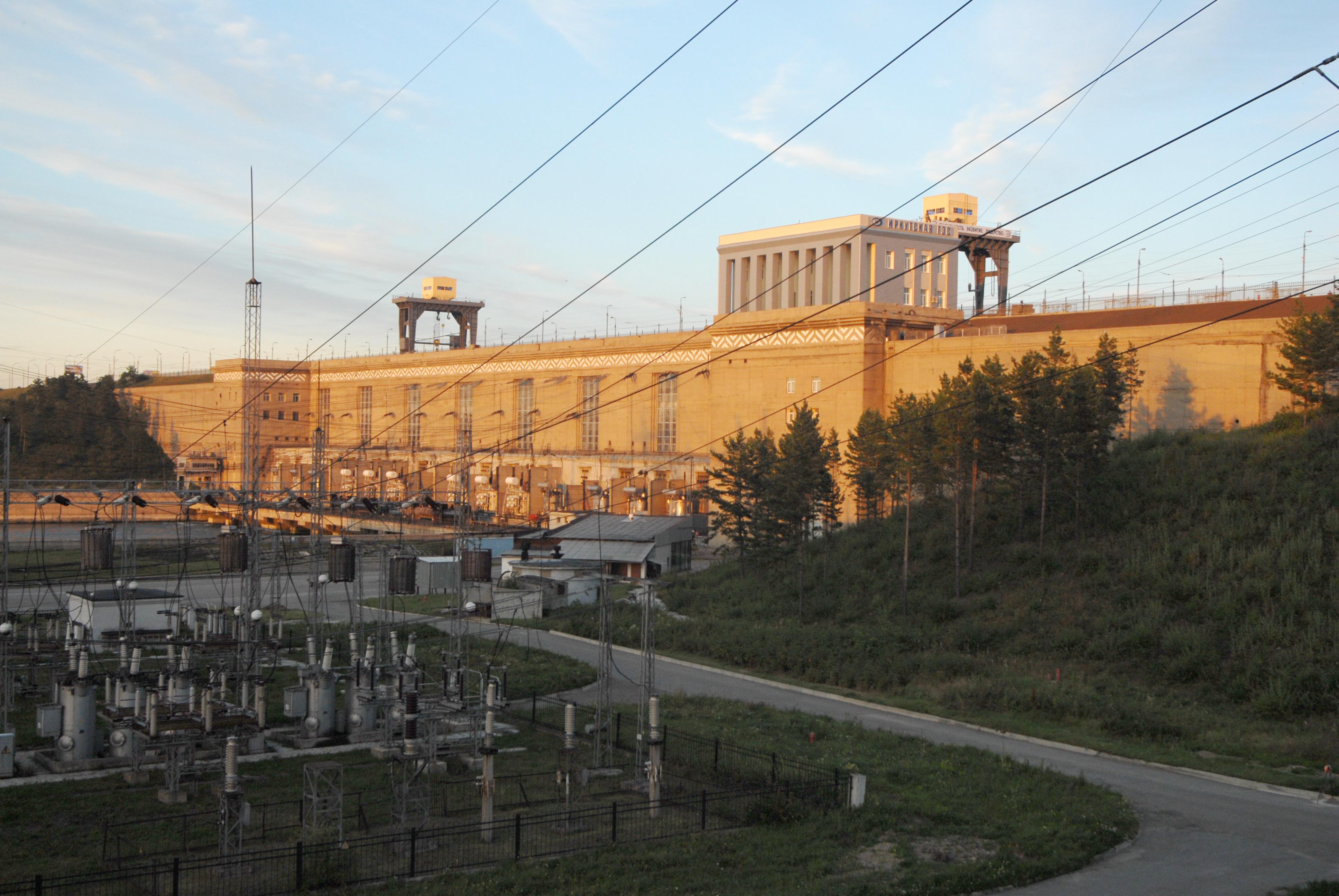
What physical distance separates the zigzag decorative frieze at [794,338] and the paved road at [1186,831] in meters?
27.5

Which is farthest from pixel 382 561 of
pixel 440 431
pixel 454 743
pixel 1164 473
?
pixel 440 431

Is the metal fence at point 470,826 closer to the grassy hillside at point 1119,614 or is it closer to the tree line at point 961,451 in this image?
the grassy hillside at point 1119,614

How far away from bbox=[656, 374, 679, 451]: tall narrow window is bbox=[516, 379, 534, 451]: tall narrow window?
11487 mm

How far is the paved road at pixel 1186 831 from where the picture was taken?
1256 cm

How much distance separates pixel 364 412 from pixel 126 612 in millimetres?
58889

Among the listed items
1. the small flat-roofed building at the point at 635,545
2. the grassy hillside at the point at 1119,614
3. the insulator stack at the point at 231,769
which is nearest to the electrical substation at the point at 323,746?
the insulator stack at the point at 231,769

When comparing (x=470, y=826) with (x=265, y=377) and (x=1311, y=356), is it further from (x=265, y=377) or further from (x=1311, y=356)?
(x=265, y=377)

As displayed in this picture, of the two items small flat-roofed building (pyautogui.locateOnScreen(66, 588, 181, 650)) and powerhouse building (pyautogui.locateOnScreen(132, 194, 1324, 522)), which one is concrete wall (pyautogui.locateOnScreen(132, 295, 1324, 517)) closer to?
powerhouse building (pyautogui.locateOnScreen(132, 194, 1324, 522))

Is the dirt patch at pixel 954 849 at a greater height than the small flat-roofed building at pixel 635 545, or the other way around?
the small flat-roofed building at pixel 635 545

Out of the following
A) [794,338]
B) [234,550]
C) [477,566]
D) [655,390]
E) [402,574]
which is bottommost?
[402,574]

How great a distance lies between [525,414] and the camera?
7162 cm

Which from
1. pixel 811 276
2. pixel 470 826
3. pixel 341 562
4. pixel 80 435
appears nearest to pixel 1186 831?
pixel 470 826

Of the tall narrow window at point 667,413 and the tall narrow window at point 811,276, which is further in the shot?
the tall narrow window at point 811,276

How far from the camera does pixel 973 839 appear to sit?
14.1 meters
